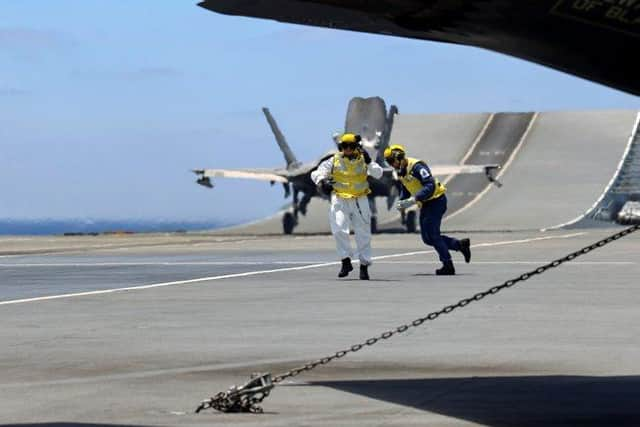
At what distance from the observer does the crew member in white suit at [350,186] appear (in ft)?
76.6

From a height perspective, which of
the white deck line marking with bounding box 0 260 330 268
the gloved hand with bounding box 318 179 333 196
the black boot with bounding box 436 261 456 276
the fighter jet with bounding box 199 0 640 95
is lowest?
the black boot with bounding box 436 261 456 276

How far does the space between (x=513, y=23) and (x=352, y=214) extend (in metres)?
15.4

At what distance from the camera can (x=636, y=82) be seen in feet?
28.1

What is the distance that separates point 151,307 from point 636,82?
1009 centimetres

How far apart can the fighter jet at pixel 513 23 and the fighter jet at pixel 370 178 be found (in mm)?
48396

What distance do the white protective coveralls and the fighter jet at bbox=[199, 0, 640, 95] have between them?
47.5 ft

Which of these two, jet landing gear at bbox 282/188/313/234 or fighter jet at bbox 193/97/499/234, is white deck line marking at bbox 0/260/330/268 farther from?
jet landing gear at bbox 282/188/313/234

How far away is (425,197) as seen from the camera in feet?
80.5

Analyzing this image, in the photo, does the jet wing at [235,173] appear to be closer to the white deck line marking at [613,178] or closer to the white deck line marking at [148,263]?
the white deck line marking at [613,178]

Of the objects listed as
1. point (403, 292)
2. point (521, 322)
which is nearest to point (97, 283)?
point (403, 292)

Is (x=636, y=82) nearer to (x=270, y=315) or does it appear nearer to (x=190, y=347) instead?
(x=190, y=347)

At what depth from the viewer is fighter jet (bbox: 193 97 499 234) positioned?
201 feet

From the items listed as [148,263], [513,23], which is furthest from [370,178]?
[513,23]

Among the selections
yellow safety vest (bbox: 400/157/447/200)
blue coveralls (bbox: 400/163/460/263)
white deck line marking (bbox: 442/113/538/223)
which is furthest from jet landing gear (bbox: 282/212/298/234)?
blue coveralls (bbox: 400/163/460/263)
